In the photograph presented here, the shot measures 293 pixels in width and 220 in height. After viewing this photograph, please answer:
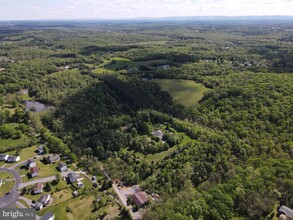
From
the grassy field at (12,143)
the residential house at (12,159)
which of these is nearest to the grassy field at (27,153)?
the residential house at (12,159)

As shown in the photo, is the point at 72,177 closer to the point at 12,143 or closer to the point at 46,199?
the point at 46,199

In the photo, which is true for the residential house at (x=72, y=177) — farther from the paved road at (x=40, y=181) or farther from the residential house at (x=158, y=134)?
the residential house at (x=158, y=134)

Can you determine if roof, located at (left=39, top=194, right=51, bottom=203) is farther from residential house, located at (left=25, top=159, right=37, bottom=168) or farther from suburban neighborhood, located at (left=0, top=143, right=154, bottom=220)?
residential house, located at (left=25, top=159, right=37, bottom=168)

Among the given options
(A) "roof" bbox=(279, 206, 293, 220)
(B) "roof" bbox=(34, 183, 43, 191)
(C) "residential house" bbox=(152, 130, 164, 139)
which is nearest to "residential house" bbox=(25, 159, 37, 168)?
(B) "roof" bbox=(34, 183, 43, 191)

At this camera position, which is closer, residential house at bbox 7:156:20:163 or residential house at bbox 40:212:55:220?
residential house at bbox 40:212:55:220

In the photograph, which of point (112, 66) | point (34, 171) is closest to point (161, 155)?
point (34, 171)

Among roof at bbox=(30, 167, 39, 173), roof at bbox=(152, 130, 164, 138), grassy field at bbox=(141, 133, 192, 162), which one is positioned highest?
roof at bbox=(30, 167, 39, 173)
